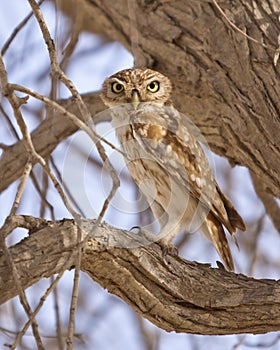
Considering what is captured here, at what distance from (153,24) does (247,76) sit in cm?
88

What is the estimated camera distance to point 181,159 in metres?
4.41

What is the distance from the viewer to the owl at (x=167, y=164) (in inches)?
173

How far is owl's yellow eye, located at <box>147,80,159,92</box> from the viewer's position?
4.67 metres

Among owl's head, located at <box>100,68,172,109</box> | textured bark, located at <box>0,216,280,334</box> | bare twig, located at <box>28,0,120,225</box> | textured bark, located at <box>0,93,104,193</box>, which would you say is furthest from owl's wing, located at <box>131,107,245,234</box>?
bare twig, located at <box>28,0,120,225</box>

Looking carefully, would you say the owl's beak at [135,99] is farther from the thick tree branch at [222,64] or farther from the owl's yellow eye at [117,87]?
the thick tree branch at [222,64]

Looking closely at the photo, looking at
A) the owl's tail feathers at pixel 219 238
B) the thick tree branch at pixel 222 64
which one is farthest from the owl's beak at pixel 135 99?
the owl's tail feathers at pixel 219 238

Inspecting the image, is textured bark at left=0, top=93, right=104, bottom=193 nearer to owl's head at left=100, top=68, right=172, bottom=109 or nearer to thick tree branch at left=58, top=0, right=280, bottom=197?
owl's head at left=100, top=68, right=172, bottom=109

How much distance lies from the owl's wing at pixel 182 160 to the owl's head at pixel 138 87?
156 millimetres

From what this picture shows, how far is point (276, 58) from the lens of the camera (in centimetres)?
412

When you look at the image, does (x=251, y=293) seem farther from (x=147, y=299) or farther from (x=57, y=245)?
(x=57, y=245)

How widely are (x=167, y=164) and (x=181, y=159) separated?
100 mm

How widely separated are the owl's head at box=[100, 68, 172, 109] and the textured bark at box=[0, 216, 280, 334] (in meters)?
1.20

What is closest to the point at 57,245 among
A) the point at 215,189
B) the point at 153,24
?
the point at 215,189

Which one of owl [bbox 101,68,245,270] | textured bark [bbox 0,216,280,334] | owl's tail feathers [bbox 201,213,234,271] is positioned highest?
owl [bbox 101,68,245,270]
